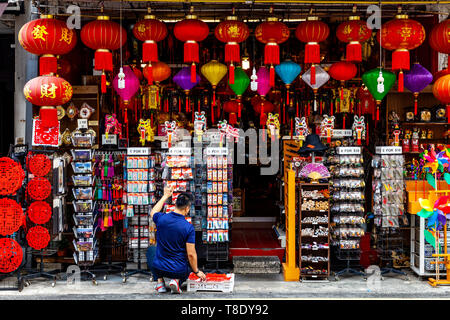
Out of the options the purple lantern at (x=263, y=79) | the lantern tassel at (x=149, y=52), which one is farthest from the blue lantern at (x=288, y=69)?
the lantern tassel at (x=149, y=52)

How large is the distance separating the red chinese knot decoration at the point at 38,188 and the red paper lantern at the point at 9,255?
0.73 m

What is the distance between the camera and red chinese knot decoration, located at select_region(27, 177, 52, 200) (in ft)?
24.5

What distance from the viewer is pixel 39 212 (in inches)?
296

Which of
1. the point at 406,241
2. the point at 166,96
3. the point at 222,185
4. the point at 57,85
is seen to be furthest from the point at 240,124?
the point at 57,85

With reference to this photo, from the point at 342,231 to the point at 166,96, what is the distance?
4548 mm

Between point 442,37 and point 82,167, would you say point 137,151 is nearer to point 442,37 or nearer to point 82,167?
point 82,167

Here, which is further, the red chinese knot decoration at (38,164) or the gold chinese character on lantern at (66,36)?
the red chinese knot decoration at (38,164)

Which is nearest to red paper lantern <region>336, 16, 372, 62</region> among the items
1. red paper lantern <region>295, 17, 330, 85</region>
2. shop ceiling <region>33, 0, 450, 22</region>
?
red paper lantern <region>295, 17, 330, 85</region>

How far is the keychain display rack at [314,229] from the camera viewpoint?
7832 mm

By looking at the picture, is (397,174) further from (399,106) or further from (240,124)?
(240,124)

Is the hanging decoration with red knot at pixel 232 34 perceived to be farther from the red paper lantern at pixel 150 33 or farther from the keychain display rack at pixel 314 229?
the keychain display rack at pixel 314 229

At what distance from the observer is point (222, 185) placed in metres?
8.05

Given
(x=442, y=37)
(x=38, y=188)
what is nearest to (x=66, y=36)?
(x=38, y=188)

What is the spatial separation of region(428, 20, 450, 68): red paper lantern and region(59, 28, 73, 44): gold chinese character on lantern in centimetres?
513
